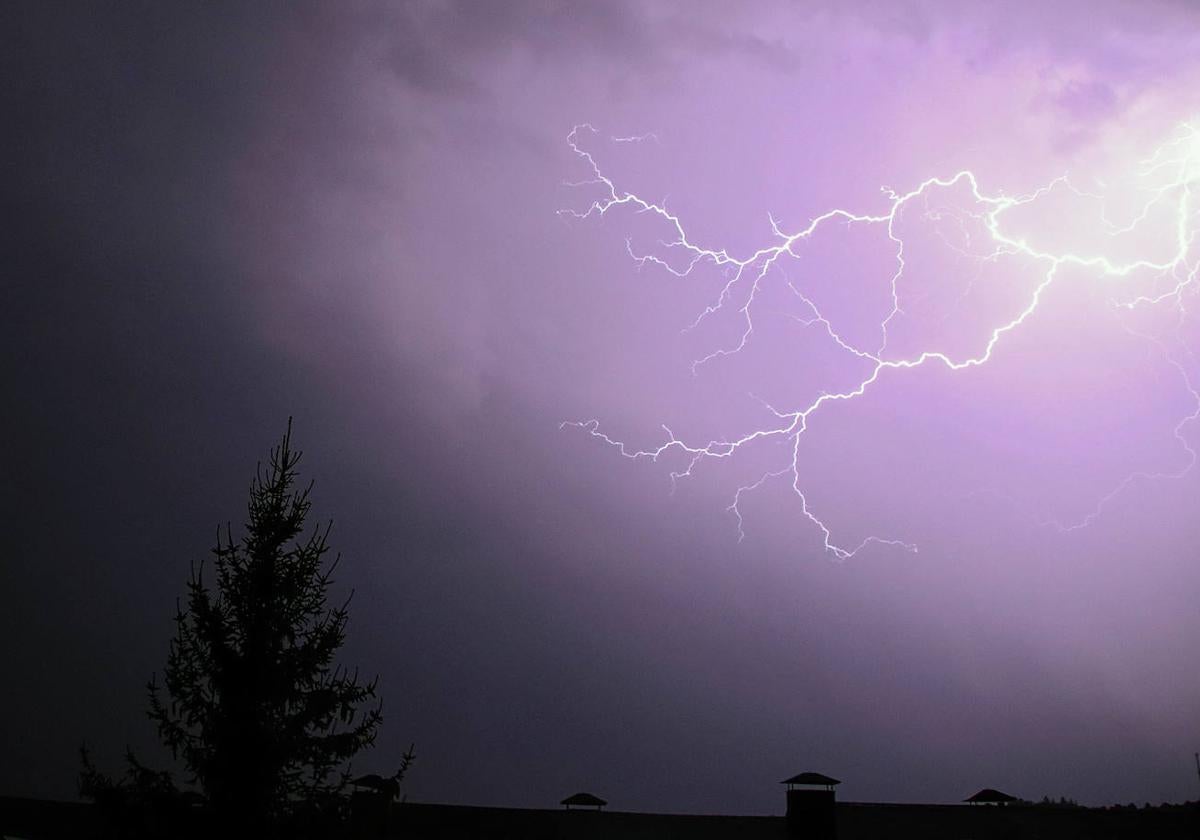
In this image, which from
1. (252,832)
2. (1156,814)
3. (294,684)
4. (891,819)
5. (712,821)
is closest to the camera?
(252,832)

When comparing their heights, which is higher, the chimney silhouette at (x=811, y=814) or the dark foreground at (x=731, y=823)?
the chimney silhouette at (x=811, y=814)

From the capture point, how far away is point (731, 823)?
14.5m

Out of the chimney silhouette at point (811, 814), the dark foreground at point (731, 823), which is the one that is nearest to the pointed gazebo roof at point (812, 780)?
the dark foreground at point (731, 823)

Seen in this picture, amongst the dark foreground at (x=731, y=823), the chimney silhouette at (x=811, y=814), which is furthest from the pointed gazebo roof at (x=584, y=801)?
the chimney silhouette at (x=811, y=814)

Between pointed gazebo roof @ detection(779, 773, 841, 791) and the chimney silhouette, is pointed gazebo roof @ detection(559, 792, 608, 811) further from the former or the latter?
the chimney silhouette

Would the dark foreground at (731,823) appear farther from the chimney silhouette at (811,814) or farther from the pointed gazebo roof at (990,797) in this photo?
the chimney silhouette at (811,814)

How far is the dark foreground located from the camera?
42.3ft

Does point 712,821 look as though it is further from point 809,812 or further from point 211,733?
point 211,733

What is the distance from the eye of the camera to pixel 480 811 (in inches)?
588

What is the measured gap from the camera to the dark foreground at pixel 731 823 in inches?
508

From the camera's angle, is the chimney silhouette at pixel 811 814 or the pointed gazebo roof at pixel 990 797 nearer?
the chimney silhouette at pixel 811 814

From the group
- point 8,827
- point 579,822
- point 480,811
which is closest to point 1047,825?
point 579,822

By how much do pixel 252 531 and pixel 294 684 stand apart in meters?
1.02

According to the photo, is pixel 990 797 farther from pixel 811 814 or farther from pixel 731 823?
pixel 811 814
